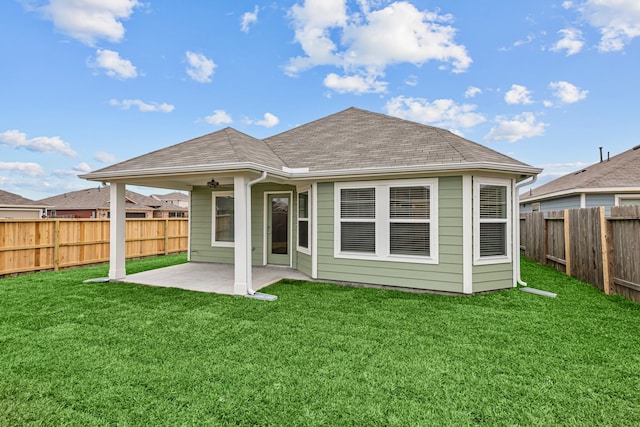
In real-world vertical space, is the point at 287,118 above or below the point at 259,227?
above

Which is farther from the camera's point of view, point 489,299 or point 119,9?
point 119,9

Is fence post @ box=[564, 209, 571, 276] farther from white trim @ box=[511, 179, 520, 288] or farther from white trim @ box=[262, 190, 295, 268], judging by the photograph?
white trim @ box=[262, 190, 295, 268]

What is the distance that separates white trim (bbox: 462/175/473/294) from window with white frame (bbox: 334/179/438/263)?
494 millimetres

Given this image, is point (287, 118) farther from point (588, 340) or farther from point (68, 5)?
point (588, 340)

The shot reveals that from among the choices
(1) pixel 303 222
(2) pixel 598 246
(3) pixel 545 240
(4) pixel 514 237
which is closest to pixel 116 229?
(1) pixel 303 222

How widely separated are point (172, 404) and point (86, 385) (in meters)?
0.92

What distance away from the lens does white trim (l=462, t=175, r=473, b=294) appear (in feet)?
17.8

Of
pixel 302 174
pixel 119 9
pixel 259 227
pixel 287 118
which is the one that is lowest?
pixel 259 227

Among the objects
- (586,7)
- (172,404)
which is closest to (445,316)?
(172,404)

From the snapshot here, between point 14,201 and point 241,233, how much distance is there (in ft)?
58.0

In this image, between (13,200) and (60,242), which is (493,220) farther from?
(13,200)

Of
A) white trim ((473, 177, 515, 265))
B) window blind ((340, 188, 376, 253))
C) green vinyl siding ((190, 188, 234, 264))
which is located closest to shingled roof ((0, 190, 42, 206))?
green vinyl siding ((190, 188, 234, 264))

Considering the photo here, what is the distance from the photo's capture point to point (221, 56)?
36.4ft

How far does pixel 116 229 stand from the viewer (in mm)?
6695
